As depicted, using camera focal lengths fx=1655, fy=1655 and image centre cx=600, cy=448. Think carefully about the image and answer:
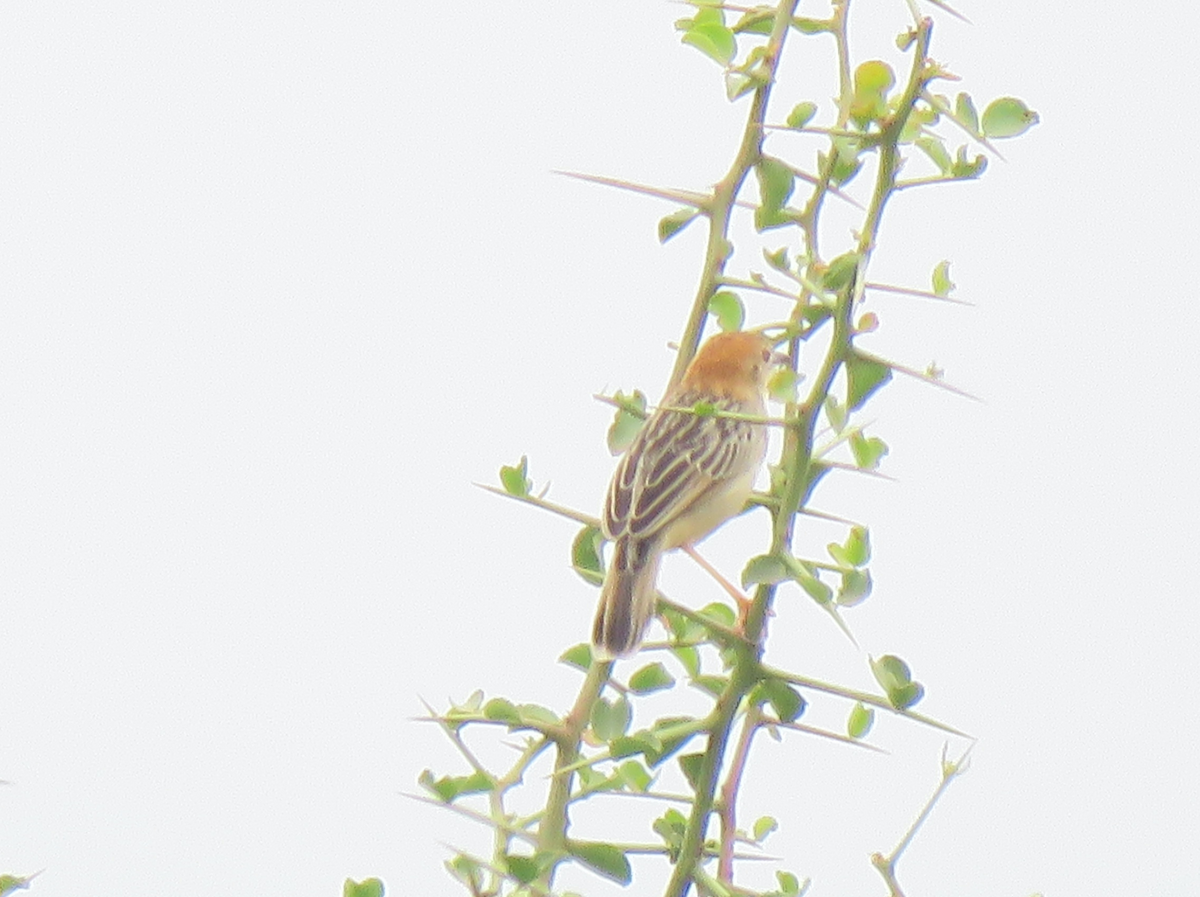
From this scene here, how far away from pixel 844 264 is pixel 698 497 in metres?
2.25

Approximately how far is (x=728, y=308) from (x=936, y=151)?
15.3 inches

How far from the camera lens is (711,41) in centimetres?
225

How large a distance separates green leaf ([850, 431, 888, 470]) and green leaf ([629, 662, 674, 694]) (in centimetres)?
38

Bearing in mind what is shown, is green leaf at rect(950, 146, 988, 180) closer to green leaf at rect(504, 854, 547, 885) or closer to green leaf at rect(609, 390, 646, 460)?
green leaf at rect(609, 390, 646, 460)

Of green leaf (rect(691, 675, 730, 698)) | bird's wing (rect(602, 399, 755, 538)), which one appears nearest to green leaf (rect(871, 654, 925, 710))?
green leaf (rect(691, 675, 730, 698))

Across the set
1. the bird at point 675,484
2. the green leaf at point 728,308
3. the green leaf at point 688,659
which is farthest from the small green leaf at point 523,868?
the bird at point 675,484

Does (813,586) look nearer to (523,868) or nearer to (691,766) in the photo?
(691,766)

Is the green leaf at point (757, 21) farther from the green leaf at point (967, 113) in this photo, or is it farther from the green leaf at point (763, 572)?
the green leaf at point (763, 572)

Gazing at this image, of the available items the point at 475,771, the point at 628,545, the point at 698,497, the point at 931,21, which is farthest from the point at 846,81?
the point at 698,497

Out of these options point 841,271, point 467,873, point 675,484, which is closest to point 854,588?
point 841,271

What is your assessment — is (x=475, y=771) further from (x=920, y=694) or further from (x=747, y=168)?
(x=747, y=168)

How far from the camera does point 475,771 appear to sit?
→ 2047mm

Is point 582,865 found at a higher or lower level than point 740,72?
lower

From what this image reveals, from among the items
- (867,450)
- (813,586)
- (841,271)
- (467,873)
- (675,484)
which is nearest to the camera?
(813,586)
